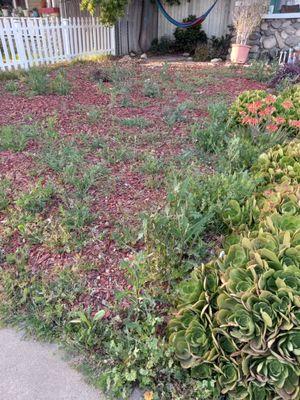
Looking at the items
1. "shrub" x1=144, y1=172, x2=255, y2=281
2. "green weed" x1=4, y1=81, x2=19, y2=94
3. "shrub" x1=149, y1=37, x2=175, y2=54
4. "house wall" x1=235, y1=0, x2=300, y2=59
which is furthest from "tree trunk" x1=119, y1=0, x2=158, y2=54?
"shrub" x1=144, y1=172, x2=255, y2=281

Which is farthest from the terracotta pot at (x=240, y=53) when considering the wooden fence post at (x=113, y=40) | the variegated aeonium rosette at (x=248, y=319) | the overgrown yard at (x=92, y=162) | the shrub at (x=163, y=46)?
the variegated aeonium rosette at (x=248, y=319)

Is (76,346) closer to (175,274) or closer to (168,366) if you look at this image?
(168,366)

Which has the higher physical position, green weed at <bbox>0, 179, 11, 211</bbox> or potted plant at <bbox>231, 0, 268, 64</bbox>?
potted plant at <bbox>231, 0, 268, 64</bbox>

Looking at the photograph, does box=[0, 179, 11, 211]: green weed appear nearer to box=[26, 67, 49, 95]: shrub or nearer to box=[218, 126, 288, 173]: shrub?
box=[218, 126, 288, 173]: shrub

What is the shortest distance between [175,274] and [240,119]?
2246 millimetres

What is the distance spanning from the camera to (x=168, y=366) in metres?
1.59

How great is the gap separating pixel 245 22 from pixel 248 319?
751 centimetres

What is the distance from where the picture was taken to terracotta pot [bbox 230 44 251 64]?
741cm

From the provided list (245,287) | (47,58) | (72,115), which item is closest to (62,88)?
(72,115)

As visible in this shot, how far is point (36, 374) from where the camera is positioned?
167cm

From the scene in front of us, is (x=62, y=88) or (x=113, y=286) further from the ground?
(x=62, y=88)

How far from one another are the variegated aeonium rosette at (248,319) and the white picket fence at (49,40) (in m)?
6.55

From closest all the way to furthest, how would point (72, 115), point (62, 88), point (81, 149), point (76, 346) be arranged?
point (76, 346) < point (81, 149) < point (72, 115) < point (62, 88)

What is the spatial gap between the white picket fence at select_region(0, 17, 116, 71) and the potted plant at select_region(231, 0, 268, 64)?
3.24 meters
